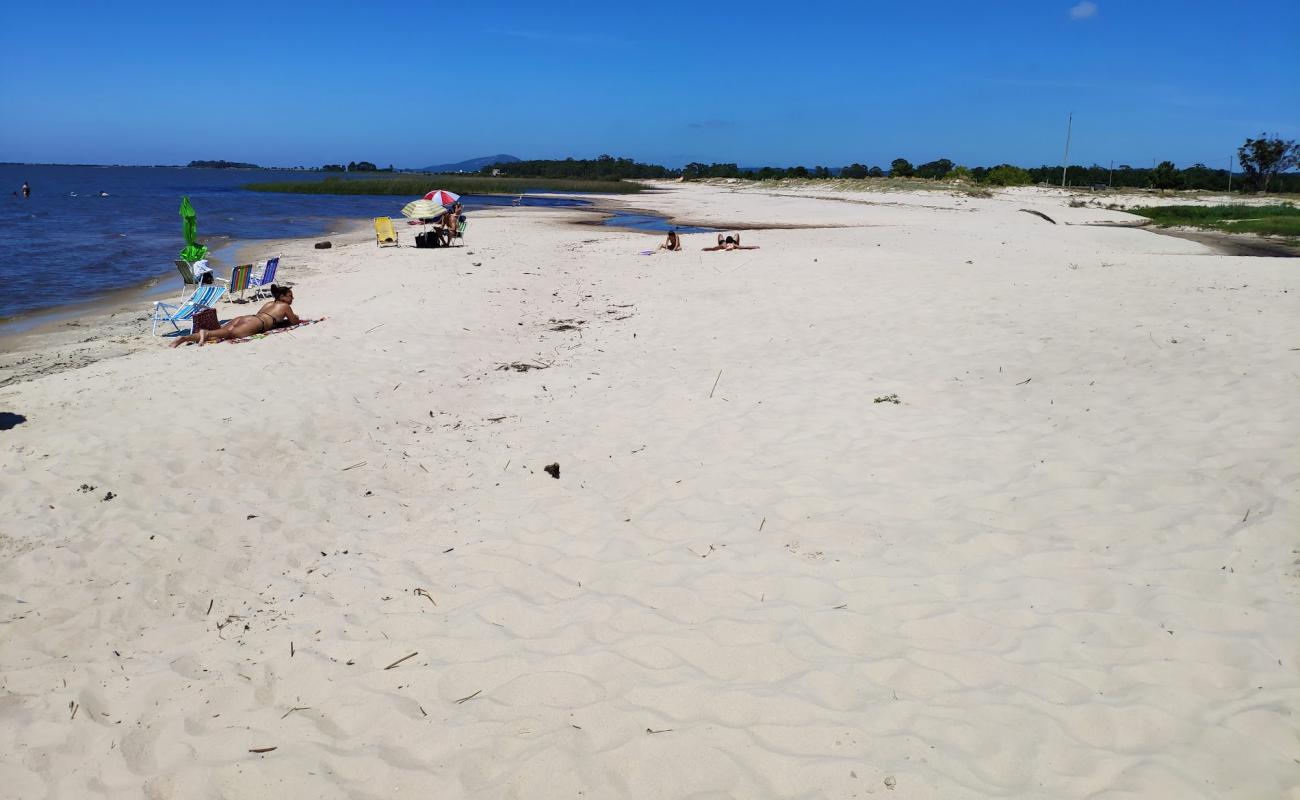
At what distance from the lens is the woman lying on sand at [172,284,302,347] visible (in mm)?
9555

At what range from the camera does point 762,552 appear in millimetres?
4398

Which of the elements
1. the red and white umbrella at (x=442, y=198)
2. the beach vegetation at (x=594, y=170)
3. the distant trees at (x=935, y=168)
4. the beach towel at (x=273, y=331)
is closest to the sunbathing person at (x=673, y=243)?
the red and white umbrella at (x=442, y=198)

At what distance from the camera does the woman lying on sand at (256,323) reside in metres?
9.55

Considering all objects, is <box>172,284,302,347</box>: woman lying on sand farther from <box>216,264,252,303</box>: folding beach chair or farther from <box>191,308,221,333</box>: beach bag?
<box>216,264,252,303</box>: folding beach chair

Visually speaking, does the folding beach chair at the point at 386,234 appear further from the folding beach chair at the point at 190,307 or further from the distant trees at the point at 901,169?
the distant trees at the point at 901,169

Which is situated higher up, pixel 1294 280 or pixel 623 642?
pixel 1294 280

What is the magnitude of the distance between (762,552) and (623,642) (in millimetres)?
1179

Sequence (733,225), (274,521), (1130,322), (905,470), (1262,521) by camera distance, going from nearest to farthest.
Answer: (1262,521) < (274,521) < (905,470) < (1130,322) < (733,225)

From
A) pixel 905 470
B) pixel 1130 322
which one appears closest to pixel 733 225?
pixel 1130 322


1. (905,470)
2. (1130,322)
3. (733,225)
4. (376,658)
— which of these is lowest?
(376,658)

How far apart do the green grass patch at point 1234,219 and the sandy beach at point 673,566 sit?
1774cm

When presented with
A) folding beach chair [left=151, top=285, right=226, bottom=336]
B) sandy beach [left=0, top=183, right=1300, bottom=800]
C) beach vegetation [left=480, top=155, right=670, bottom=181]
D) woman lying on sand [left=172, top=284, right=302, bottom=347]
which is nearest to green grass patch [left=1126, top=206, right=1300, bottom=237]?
sandy beach [left=0, top=183, right=1300, bottom=800]

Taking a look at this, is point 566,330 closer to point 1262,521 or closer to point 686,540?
point 686,540

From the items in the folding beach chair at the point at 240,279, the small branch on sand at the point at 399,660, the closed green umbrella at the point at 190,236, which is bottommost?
the small branch on sand at the point at 399,660
